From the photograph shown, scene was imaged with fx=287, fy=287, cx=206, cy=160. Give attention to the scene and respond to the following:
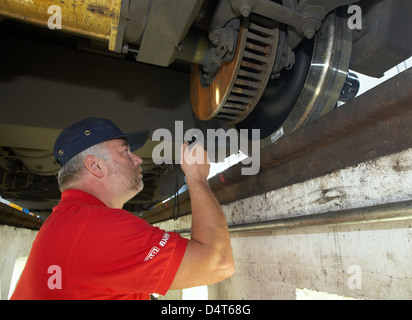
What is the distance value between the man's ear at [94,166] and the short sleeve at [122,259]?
39 centimetres

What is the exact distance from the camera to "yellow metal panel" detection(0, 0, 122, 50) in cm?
95

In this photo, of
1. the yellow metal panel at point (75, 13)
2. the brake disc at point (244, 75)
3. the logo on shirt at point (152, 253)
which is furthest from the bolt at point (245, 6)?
the logo on shirt at point (152, 253)

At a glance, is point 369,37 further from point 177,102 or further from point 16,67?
point 16,67

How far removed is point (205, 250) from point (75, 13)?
904mm

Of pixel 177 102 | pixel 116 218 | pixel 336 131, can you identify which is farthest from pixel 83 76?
pixel 336 131

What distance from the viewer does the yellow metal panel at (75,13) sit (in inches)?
37.4

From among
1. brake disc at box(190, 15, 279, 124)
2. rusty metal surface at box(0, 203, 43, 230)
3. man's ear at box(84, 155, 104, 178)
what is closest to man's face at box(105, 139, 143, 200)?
man's ear at box(84, 155, 104, 178)

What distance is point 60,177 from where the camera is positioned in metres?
1.22

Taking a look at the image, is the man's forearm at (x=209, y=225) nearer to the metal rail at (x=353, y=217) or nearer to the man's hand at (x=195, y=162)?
the man's hand at (x=195, y=162)

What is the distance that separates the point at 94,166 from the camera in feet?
3.87

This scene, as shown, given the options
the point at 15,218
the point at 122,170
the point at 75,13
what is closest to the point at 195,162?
the point at 122,170

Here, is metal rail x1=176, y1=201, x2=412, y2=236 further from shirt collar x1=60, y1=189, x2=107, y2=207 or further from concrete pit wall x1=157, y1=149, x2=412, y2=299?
shirt collar x1=60, y1=189, x2=107, y2=207

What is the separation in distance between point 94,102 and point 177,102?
62cm

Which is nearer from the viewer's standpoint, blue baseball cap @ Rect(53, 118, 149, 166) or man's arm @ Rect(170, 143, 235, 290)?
man's arm @ Rect(170, 143, 235, 290)
